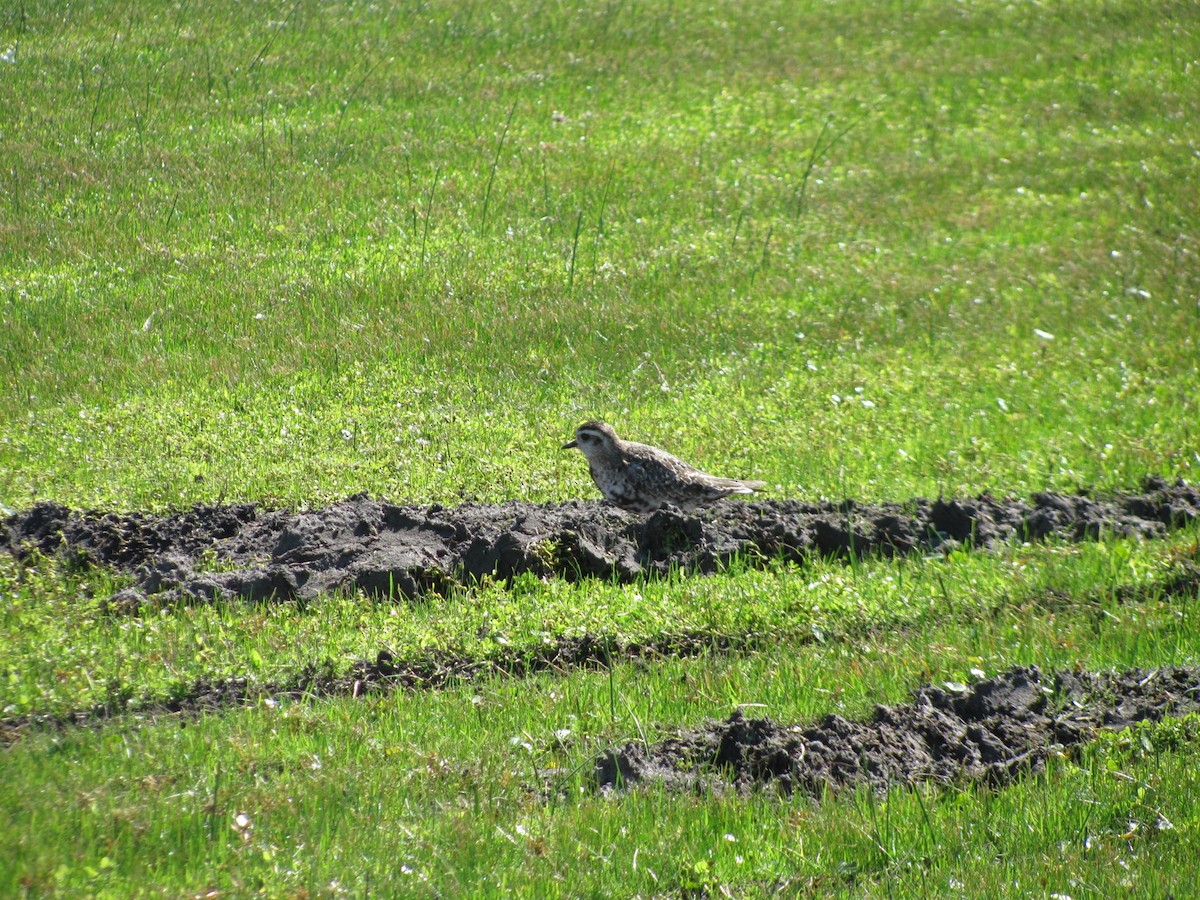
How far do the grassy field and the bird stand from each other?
54 centimetres

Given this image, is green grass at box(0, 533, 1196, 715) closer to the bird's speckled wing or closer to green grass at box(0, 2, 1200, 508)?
the bird's speckled wing

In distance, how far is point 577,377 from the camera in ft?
44.5

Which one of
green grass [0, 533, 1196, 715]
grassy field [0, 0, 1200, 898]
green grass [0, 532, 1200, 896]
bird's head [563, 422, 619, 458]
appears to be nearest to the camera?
green grass [0, 532, 1200, 896]

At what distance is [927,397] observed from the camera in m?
13.6

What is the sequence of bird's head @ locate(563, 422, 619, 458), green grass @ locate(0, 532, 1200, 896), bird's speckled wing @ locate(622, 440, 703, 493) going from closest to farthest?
green grass @ locate(0, 532, 1200, 896)
bird's speckled wing @ locate(622, 440, 703, 493)
bird's head @ locate(563, 422, 619, 458)

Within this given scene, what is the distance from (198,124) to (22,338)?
6079mm

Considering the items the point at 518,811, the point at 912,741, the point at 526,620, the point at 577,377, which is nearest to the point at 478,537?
the point at 526,620

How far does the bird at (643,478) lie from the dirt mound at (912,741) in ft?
10.8

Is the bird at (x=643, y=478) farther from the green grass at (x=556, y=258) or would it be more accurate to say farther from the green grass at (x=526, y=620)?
the green grass at (x=526, y=620)

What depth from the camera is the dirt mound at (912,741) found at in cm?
638

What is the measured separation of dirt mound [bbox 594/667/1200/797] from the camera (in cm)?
638

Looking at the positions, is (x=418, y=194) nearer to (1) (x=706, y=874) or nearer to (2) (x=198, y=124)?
(2) (x=198, y=124)

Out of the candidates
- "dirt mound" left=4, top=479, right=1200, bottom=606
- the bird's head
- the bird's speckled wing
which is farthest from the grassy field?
the bird's speckled wing

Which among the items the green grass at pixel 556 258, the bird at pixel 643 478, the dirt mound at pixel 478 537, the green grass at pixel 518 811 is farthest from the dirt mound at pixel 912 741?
the green grass at pixel 556 258
